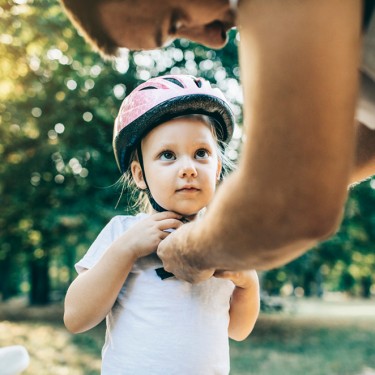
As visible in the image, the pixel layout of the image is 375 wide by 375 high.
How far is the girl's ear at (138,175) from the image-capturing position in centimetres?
209

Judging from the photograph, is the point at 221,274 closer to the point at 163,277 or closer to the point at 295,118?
the point at 163,277

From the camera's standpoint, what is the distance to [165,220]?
1800mm

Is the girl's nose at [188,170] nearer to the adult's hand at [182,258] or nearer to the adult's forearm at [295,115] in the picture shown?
the adult's hand at [182,258]

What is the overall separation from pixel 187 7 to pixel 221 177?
1191 mm

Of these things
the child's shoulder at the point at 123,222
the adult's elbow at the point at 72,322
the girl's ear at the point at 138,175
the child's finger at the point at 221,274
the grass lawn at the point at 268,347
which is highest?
the girl's ear at the point at 138,175

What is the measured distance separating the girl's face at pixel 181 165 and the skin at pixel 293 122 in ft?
2.77

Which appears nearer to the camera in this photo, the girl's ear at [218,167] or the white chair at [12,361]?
the white chair at [12,361]

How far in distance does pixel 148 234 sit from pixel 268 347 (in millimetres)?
9502

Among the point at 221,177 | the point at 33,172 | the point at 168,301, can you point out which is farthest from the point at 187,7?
the point at 33,172

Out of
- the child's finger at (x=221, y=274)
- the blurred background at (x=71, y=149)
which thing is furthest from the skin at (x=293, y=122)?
the blurred background at (x=71, y=149)

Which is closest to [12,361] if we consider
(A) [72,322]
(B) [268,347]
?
(A) [72,322]

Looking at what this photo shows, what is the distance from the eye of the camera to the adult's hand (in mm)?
1271

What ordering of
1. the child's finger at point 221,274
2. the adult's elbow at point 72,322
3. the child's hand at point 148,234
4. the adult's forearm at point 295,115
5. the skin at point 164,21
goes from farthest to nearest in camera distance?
the adult's elbow at point 72,322
the child's hand at point 148,234
the child's finger at point 221,274
the skin at point 164,21
the adult's forearm at point 295,115

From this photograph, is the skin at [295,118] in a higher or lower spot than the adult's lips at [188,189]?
higher
